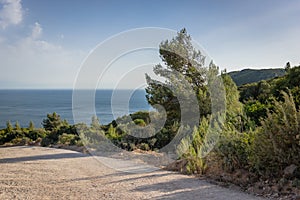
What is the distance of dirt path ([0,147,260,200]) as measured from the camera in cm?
375

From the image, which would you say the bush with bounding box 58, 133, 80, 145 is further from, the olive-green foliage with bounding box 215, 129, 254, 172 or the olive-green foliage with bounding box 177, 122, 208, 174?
the olive-green foliage with bounding box 215, 129, 254, 172

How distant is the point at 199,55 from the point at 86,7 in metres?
4.40

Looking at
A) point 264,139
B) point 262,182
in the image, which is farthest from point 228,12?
point 262,182

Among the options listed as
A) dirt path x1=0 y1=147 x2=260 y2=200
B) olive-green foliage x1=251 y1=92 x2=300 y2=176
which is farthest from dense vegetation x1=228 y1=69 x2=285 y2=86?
dirt path x1=0 y1=147 x2=260 y2=200

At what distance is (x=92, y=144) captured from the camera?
9023 millimetres

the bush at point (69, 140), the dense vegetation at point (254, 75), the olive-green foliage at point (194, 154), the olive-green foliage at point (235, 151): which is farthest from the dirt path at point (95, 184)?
the dense vegetation at point (254, 75)

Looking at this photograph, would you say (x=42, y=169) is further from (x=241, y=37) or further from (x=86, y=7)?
(x=241, y=37)

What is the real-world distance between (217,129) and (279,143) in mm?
2004

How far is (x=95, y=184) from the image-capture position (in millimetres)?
4410

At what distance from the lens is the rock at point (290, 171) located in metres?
3.90

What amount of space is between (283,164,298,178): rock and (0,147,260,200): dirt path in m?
0.78

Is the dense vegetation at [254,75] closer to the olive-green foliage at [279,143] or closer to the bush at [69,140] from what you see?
the bush at [69,140]

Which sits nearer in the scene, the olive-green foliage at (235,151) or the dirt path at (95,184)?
the dirt path at (95,184)

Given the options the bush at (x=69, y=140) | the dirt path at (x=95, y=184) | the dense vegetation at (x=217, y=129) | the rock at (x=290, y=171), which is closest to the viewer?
the dirt path at (x=95, y=184)
